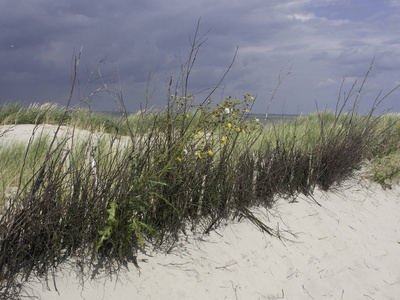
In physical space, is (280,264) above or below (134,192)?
below

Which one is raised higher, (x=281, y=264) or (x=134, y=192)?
(x=134, y=192)

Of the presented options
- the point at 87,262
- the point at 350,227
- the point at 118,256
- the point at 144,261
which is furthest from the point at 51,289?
the point at 350,227

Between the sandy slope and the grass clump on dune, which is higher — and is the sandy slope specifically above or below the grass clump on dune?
below

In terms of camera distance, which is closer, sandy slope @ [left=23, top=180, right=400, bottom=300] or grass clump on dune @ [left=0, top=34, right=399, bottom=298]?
grass clump on dune @ [left=0, top=34, right=399, bottom=298]

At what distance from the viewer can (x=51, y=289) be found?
8.93 ft

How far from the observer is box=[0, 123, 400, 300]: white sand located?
2979 mm

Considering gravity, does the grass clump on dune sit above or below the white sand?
above

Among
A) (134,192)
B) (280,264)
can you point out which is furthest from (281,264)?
(134,192)

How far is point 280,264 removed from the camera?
379 cm

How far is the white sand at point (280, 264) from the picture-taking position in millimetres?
2979

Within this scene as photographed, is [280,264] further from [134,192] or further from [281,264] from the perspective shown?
[134,192]

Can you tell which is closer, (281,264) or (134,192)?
(134,192)

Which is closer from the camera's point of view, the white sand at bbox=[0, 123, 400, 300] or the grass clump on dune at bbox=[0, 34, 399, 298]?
the grass clump on dune at bbox=[0, 34, 399, 298]

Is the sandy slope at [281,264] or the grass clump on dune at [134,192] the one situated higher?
the grass clump on dune at [134,192]
